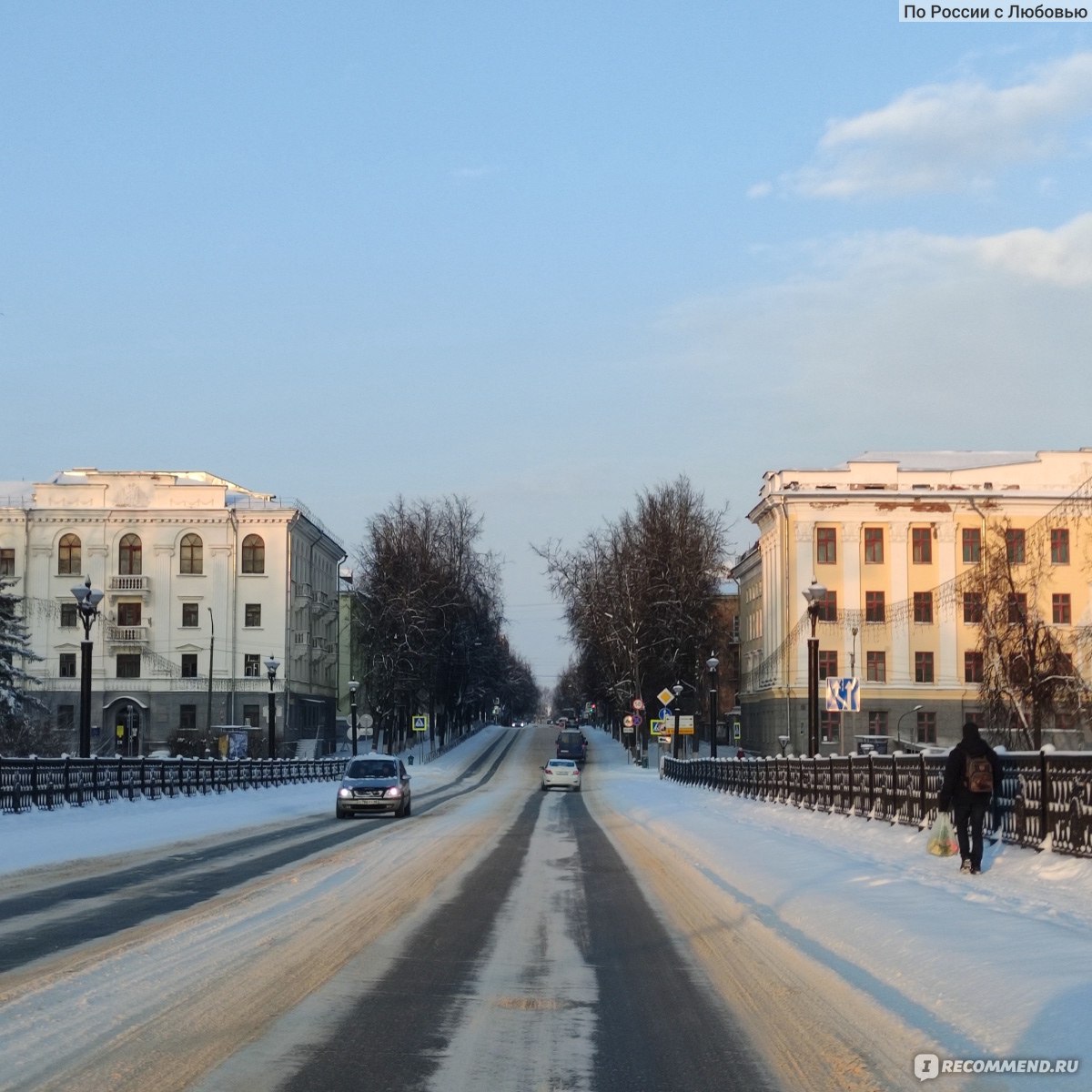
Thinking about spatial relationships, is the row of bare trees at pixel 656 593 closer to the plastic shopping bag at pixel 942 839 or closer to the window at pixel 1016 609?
the window at pixel 1016 609

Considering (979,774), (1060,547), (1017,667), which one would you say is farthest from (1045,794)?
(1060,547)

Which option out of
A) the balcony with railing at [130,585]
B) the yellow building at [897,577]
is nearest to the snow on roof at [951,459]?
the yellow building at [897,577]

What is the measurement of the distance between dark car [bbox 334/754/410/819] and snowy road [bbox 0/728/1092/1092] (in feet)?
45.1

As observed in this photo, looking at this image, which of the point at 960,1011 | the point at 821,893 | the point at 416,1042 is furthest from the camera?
the point at 821,893

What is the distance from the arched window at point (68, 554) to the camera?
9262 centimetres

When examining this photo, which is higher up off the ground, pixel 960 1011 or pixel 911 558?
pixel 911 558

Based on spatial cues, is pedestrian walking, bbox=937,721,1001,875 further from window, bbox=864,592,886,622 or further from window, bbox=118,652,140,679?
window, bbox=118,652,140,679

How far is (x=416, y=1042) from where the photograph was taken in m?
7.85

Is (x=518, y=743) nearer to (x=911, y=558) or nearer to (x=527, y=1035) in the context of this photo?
(x=911, y=558)

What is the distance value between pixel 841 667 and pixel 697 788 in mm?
29910

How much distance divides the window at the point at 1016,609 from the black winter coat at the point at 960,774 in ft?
107

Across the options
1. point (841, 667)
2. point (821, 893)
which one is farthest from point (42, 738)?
point (821, 893)

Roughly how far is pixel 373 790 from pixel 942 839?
19.3 m

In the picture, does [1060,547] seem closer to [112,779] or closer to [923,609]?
[923,609]
